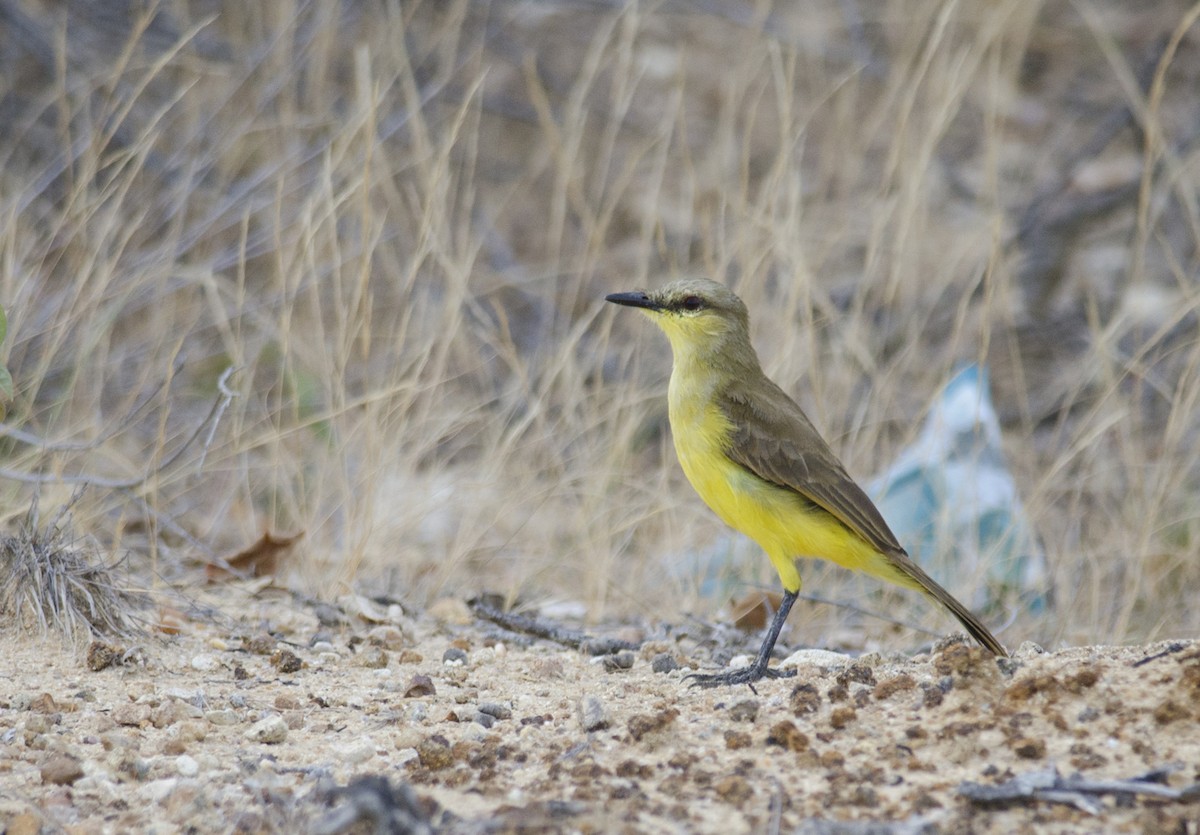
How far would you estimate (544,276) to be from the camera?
7332 millimetres

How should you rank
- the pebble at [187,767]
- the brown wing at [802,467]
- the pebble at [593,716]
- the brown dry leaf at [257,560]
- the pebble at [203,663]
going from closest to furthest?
1. the pebble at [187,767]
2. the pebble at [593,716]
3. the pebble at [203,663]
4. the brown wing at [802,467]
5. the brown dry leaf at [257,560]

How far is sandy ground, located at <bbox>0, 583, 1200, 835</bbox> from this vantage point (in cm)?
304

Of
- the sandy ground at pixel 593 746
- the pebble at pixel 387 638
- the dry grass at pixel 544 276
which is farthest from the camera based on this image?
the dry grass at pixel 544 276

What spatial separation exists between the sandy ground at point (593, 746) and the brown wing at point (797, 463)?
0.64 meters

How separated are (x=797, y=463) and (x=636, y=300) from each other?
3.05 feet

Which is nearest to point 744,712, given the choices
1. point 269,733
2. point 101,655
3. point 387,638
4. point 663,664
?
point 663,664

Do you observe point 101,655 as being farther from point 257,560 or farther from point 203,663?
point 257,560

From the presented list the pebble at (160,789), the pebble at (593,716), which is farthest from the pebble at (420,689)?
the pebble at (160,789)

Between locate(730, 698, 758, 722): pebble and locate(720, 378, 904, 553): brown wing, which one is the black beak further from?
locate(730, 698, 758, 722): pebble

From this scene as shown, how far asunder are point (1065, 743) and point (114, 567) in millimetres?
3070

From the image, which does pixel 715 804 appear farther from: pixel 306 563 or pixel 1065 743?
pixel 306 563

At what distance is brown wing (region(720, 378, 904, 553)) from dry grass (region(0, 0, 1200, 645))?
3.53ft

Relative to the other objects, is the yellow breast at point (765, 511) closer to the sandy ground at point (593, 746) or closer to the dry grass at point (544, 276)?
the sandy ground at point (593, 746)

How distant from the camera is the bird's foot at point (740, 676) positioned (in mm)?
4422
